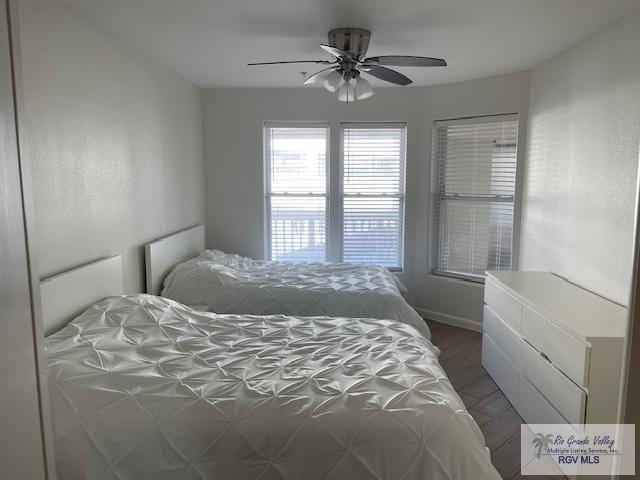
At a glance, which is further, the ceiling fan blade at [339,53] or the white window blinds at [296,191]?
the white window blinds at [296,191]

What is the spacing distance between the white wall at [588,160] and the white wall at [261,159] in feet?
3.51

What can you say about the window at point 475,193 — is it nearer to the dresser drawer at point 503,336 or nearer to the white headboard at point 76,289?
the dresser drawer at point 503,336

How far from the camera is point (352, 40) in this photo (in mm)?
2883

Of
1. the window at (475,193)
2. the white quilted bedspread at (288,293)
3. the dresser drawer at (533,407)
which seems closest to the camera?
the dresser drawer at (533,407)

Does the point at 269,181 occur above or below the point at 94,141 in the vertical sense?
below

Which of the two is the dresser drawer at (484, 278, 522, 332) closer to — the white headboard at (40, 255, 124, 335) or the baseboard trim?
the baseboard trim

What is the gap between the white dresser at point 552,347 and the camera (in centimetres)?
214

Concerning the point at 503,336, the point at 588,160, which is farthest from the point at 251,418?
the point at 588,160

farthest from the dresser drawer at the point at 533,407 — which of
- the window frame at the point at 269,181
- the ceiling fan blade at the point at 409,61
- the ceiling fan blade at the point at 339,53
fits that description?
the window frame at the point at 269,181

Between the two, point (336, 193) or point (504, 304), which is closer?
point (504, 304)

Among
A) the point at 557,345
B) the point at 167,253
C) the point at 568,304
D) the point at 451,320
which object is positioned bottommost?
the point at 451,320

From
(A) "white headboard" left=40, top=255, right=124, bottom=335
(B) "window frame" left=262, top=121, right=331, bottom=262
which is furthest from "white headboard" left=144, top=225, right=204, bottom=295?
(B) "window frame" left=262, top=121, right=331, bottom=262

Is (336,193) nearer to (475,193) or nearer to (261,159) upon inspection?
(261,159)

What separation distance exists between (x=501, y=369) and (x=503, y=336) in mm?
239
